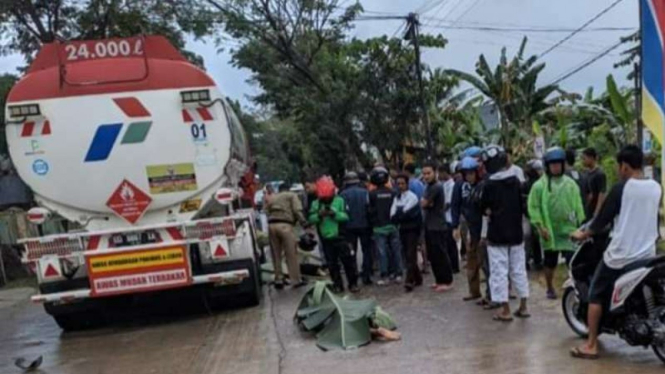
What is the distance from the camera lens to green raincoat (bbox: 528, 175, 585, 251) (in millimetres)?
8219

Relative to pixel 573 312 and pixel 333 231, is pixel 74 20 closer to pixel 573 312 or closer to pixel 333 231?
pixel 333 231

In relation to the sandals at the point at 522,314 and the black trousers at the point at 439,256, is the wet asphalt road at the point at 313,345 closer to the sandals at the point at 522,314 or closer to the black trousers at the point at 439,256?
the sandals at the point at 522,314

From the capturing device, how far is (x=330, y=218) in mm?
10508

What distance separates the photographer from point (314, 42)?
90.7 feet

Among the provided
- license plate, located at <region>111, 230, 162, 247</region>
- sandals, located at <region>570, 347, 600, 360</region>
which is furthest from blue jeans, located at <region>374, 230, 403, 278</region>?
sandals, located at <region>570, 347, 600, 360</region>

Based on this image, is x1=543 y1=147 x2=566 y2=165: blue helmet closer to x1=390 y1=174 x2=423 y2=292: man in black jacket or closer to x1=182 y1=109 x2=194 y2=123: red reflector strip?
x1=390 y1=174 x2=423 y2=292: man in black jacket

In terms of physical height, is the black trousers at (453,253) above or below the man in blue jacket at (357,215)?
below

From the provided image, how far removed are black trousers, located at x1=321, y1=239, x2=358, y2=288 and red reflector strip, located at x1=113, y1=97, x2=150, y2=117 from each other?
10.2 ft

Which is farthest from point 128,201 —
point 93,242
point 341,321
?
point 341,321

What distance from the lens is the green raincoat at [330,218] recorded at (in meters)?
10.5

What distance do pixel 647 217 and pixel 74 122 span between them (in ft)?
20.6

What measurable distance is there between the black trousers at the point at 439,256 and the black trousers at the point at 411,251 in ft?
0.70

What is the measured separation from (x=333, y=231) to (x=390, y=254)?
3.29 feet

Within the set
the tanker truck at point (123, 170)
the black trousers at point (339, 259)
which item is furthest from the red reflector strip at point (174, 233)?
the black trousers at point (339, 259)
